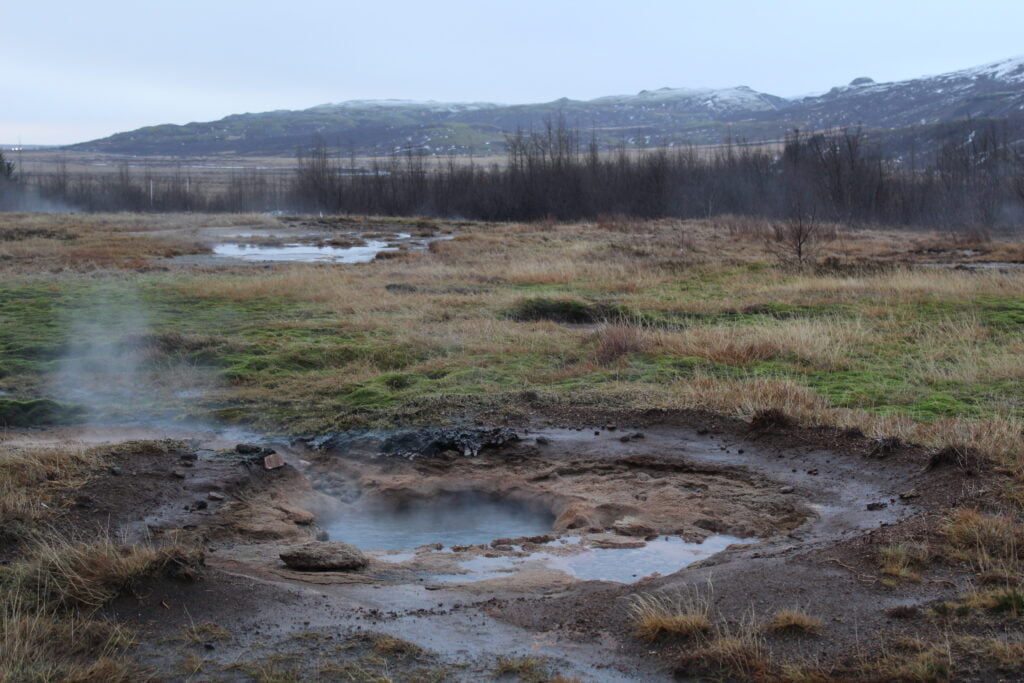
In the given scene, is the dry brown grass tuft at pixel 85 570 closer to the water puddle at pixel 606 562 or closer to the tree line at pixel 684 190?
the water puddle at pixel 606 562

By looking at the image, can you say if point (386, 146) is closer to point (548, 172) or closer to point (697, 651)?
point (548, 172)

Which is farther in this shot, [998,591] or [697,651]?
[998,591]

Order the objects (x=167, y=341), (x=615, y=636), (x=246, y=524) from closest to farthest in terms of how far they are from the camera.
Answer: (x=615, y=636) < (x=246, y=524) < (x=167, y=341)

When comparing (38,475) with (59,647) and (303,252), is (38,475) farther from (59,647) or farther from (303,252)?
(303,252)

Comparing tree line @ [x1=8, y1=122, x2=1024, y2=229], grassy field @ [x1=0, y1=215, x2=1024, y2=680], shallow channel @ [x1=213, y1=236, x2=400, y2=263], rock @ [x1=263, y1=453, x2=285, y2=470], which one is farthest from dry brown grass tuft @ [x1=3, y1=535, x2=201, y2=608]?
tree line @ [x1=8, y1=122, x2=1024, y2=229]

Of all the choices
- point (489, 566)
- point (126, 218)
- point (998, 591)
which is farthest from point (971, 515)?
point (126, 218)

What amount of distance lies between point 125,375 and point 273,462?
4475 mm

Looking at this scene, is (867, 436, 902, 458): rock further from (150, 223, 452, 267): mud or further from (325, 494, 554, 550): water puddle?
(150, 223, 452, 267): mud

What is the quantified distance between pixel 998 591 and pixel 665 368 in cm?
685

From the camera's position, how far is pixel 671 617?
495 centimetres

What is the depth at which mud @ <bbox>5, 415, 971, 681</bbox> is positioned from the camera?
201 inches

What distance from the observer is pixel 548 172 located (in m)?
60.5

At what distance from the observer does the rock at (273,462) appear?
8.14 metres

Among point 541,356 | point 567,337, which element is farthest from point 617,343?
point 567,337
